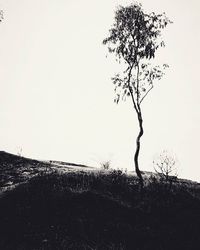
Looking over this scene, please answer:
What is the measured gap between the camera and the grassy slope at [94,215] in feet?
48.4

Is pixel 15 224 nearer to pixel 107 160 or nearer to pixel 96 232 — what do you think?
pixel 96 232

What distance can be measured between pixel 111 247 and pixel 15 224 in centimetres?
453

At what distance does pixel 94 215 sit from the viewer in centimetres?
1764

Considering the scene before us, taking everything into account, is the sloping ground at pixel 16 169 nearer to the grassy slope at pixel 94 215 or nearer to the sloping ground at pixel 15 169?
the sloping ground at pixel 15 169

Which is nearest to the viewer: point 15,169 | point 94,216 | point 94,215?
point 94,216

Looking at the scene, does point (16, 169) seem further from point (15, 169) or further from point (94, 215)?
point (94, 215)

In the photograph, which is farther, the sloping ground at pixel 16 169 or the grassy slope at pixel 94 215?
the sloping ground at pixel 16 169

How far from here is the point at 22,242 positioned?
1380 centimetres

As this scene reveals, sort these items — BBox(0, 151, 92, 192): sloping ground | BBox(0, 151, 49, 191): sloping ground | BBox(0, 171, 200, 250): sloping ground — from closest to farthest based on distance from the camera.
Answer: BBox(0, 171, 200, 250): sloping ground, BBox(0, 151, 92, 192): sloping ground, BBox(0, 151, 49, 191): sloping ground

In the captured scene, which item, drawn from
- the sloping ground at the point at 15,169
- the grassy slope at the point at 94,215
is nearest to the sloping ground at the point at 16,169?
the sloping ground at the point at 15,169

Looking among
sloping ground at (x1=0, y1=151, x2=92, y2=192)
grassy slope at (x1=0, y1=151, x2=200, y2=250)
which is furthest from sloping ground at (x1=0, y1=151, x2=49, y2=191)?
grassy slope at (x1=0, y1=151, x2=200, y2=250)

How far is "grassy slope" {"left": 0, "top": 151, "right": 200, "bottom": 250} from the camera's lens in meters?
14.8

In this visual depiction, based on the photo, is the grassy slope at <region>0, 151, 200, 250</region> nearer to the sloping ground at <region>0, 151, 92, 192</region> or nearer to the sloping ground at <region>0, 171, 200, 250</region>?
the sloping ground at <region>0, 171, 200, 250</region>

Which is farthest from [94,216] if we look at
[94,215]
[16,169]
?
[16,169]
